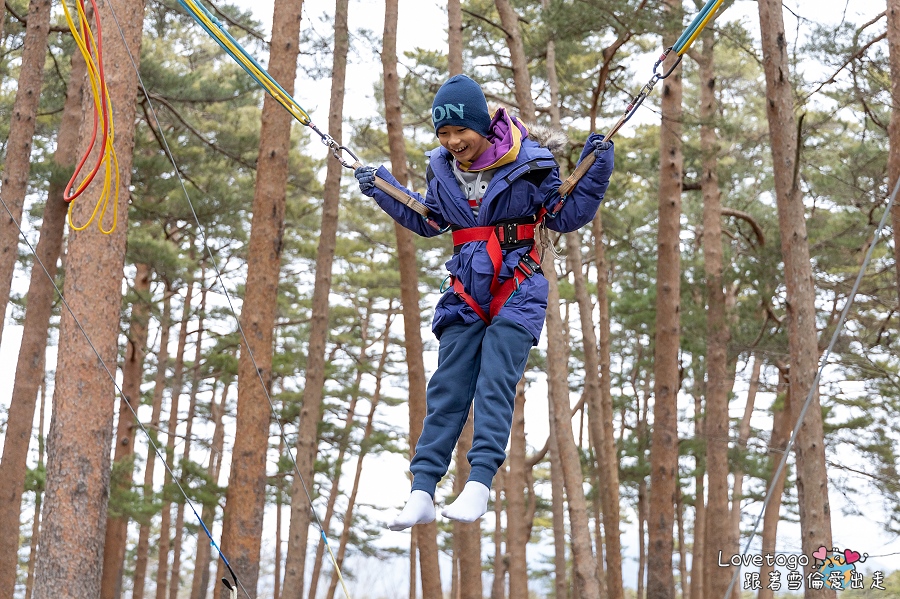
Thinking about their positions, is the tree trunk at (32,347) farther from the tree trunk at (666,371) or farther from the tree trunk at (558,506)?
the tree trunk at (558,506)

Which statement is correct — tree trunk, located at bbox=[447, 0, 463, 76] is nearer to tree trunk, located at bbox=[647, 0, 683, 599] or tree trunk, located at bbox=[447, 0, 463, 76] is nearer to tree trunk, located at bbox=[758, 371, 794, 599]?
tree trunk, located at bbox=[647, 0, 683, 599]

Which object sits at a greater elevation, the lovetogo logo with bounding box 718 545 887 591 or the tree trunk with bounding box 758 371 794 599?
the tree trunk with bounding box 758 371 794 599

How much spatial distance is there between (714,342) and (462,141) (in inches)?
372

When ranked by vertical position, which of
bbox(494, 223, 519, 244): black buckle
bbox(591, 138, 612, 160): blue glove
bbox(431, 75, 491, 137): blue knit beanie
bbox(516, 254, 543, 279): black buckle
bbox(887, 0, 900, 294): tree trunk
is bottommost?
bbox(516, 254, 543, 279): black buckle

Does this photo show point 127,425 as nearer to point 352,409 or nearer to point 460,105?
point 352,409

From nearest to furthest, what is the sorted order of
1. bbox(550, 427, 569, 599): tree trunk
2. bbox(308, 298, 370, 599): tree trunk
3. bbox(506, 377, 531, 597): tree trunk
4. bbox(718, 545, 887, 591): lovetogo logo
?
bbox(718, 545, 887, 591): lovetogo logo, bbox(506, 377, 531, 597): tree trunk, bbox(550, 427, 569, 599): tree trunk, bbox(308, 298, 370, 599): tree trunk

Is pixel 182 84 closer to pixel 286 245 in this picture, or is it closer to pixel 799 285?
pixel 286 245

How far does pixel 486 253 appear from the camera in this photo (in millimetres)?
3174

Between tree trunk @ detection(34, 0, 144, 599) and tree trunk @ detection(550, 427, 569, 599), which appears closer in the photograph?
tree trunk @ detection(34, 0, 144, 599)

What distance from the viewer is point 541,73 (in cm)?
1552

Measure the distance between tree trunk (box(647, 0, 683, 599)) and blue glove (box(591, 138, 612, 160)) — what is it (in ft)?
20.7

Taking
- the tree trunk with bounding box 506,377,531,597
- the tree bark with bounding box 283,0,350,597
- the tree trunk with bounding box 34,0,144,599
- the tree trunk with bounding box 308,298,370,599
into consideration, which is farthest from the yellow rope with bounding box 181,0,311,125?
the tree trunk with bounding box 308,298,370,599

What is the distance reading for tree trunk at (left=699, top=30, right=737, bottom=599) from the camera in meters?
11.6

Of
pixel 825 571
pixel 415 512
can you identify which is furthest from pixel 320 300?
pixel 415 512
